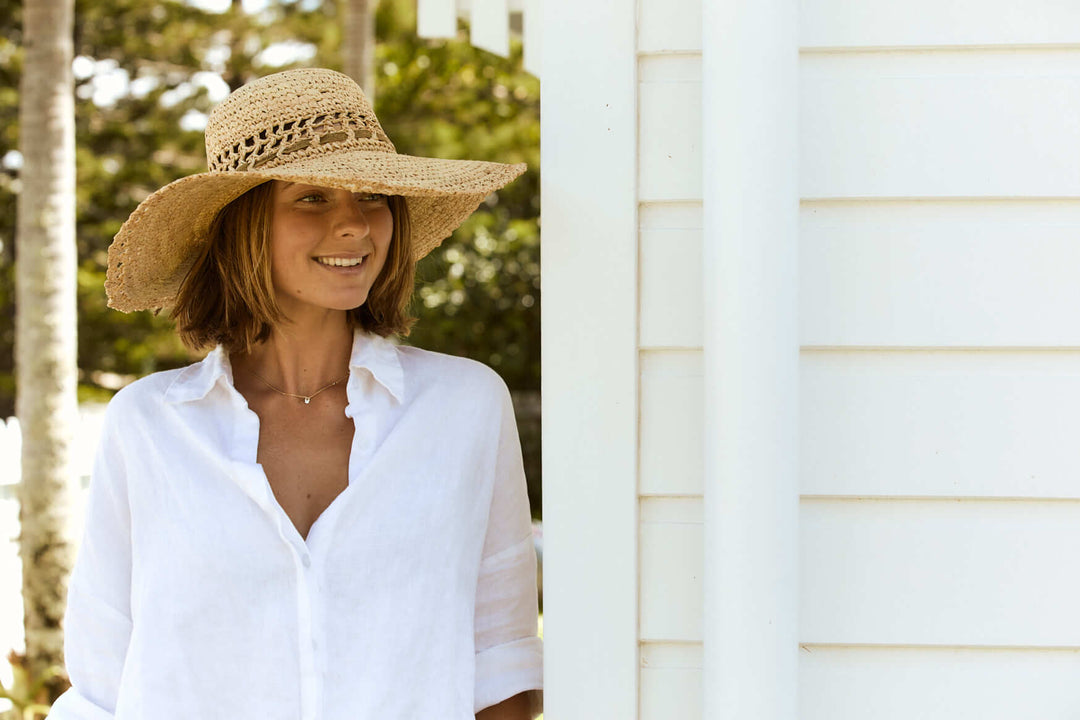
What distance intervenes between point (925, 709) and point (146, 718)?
1014 millimetres

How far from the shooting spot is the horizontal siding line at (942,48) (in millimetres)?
1509

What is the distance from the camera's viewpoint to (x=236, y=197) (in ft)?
5.56

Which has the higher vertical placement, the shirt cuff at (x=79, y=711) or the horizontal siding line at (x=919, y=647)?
the horizontal siding line at (x=919, y=647)

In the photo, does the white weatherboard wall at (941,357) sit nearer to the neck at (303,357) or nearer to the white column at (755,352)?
the white column at (755,352)

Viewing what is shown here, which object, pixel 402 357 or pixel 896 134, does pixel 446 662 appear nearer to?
pixel 402 357

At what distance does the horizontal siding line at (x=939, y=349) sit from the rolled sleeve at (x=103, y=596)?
96cm

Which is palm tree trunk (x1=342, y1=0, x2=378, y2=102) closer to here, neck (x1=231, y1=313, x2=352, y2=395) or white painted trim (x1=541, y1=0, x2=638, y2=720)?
neck (x1=231, y1=313, x2=352, y2=395)

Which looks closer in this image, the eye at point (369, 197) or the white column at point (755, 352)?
the white column at point (755, 352)

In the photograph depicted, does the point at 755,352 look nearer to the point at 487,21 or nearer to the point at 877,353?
the point at 877,353

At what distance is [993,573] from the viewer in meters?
1.52

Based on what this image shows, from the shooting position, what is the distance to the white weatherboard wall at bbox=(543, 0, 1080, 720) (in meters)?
1.52

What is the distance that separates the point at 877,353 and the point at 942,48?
40cm

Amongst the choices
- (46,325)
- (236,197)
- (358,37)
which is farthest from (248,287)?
(358,37)

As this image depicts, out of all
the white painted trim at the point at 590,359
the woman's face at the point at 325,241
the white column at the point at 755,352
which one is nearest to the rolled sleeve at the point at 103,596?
the woman's face at the point at 325,241
